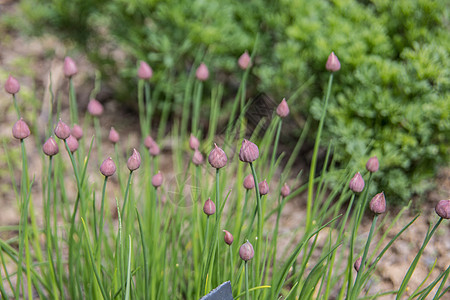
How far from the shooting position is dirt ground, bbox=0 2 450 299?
2270 mm

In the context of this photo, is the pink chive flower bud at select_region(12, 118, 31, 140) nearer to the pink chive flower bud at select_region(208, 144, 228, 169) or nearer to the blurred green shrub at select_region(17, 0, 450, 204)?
the pink chive flower bud at select_region(208, 144, 228, 169)

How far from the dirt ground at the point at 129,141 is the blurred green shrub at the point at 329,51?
0.63 feet

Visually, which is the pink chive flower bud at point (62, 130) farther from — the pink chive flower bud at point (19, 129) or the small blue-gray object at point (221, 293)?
the small blue-gray object at point (221, 293)

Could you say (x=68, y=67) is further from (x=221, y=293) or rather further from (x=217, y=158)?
(x=221, y=293)

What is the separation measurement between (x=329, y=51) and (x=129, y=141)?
1.20 metres

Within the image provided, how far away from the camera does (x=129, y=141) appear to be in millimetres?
2625

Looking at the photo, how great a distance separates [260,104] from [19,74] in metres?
2.15

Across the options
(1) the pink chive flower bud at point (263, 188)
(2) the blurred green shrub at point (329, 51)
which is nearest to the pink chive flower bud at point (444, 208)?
(1) the pink chive flower bud at point (263, 188)

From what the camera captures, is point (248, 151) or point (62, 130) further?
point (62, 130)

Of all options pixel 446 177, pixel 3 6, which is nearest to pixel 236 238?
pixel 446 177

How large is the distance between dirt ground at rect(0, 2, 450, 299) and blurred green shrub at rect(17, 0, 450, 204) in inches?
7.6

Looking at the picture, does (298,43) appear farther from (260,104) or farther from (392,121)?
(392,121)

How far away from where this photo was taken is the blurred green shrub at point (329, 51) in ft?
7.86

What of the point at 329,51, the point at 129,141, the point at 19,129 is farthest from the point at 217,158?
the point at 329,51
